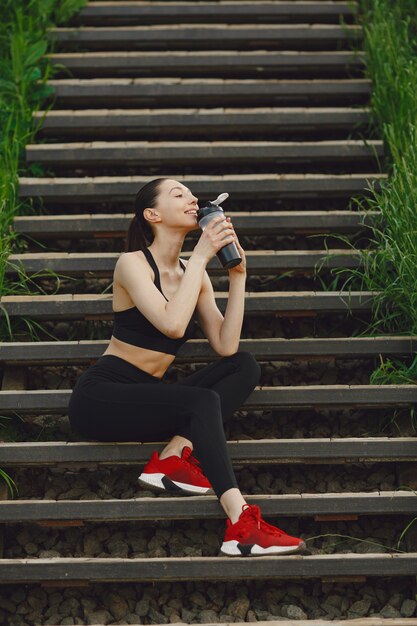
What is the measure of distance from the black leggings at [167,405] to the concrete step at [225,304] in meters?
0.46

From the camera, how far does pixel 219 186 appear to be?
14.7 feet

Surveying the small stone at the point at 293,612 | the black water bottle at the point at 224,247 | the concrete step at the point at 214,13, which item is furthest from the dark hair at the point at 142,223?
the concrete step at the point at 214,13

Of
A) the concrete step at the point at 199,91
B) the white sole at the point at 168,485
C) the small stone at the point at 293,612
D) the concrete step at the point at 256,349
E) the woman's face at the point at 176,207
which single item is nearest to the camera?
the small stone at the point at 293,612

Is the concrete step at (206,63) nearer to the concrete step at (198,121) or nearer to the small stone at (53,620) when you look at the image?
the concrete step at (198,121)

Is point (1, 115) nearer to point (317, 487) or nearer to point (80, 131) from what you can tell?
point (80, 131)

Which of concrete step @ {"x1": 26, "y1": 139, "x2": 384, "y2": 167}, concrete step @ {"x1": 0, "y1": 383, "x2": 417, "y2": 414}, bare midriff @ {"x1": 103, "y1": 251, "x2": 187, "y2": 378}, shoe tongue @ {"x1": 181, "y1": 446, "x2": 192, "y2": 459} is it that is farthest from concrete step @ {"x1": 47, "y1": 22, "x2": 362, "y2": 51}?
shoe tongue @ {"x1": 181, "y1": 446, "x2": 192, "y2": 459}

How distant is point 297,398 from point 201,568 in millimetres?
742

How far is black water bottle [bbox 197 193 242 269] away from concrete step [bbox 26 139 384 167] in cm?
139

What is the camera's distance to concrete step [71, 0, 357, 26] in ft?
18.4

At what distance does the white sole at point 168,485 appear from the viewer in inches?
130

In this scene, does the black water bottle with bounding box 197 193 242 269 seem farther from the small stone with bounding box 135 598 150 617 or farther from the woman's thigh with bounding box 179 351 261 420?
the small stone with bounding box 135 598 150 617

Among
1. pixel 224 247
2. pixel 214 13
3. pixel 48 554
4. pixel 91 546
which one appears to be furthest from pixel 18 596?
pixel 214 13

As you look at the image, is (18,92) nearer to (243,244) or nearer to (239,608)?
(243,244)

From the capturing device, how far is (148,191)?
11.8 ft
